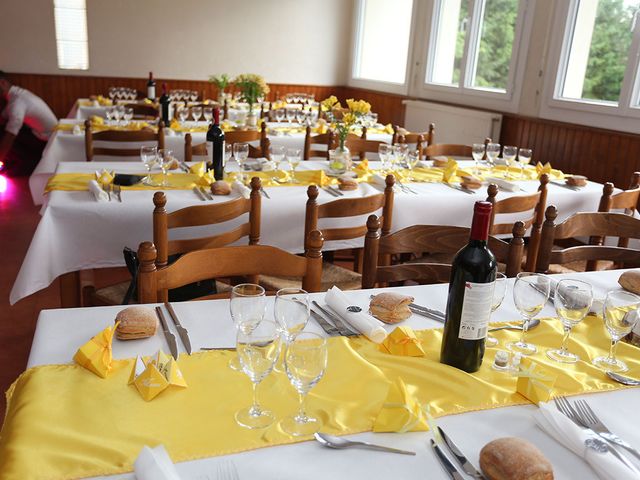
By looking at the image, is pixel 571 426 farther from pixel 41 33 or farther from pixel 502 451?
pixel 41 33

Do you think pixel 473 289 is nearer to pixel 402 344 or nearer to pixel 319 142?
pixel 402 344

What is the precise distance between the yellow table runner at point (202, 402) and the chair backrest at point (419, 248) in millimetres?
576

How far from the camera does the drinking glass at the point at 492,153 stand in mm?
3896

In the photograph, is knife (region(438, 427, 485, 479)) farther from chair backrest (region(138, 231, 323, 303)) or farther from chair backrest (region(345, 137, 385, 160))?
chair backrest (region(345, 137, 385, 160))

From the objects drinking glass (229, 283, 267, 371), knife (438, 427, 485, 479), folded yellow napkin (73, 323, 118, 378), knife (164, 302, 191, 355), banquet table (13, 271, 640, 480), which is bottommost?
banquet table (13, 271, 640, 480)

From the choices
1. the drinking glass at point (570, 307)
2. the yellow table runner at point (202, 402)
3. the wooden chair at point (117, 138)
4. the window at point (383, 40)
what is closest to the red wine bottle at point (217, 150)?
the wooden chair at point (117, 138)

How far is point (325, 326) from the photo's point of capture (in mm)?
1433

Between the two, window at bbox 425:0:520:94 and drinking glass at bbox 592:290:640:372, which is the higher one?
window at bbox 425:0:520:94

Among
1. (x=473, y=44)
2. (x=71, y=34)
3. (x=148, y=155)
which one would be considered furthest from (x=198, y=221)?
(x=71, y=34)

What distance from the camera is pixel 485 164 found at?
13.5 feet

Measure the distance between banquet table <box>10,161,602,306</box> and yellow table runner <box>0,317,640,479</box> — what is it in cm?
153

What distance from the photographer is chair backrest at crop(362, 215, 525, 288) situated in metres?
1.93

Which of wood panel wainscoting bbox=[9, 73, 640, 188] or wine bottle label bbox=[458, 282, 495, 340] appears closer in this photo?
wine bottle label bbox=[458, 282, 495, 340]

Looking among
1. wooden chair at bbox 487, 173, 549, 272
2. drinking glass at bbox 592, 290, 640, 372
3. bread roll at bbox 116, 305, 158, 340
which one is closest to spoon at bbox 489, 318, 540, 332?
drinking glass at bbox 592, 290, 640, 372
